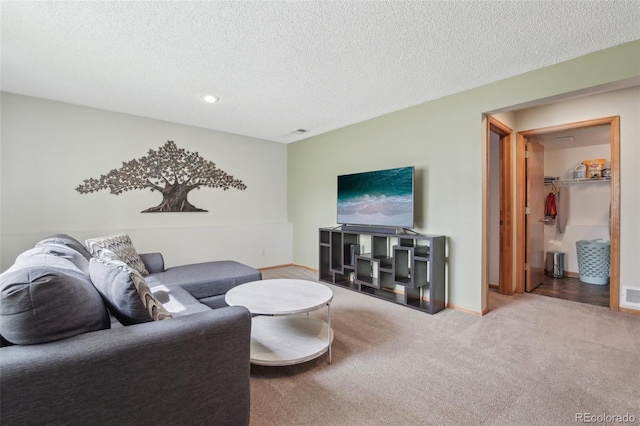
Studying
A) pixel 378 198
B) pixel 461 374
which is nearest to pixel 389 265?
pixel 378 198

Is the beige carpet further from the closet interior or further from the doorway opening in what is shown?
the closet interior

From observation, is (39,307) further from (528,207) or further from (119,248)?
(528,207)

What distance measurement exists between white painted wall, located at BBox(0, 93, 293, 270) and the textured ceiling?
0.40 metres

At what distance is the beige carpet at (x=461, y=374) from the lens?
153cm

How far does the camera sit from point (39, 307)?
983 millimetres

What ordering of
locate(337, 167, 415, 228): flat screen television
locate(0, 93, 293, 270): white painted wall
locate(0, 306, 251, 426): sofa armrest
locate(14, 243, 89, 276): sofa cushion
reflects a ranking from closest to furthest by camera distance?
locate(0, 306, 251, 426): sofa armrest
locate(14, 243, 89, 276): sofa cushion
locate(0, 93, 293, 270): white painted wall
locate(337, 167, 415, 228): flat screen television

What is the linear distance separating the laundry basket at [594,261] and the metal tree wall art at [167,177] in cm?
552

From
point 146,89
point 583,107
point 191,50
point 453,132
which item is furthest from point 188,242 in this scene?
point 583,107

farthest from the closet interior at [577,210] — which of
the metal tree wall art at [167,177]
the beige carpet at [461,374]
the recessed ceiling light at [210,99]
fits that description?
the metal tree wall art at [167,177]

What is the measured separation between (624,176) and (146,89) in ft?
16.2

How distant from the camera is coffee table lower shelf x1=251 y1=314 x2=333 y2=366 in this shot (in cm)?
188

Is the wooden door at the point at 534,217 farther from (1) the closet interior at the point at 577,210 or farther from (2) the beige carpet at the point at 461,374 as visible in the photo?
(2) the beige carpet at the point at 461,374

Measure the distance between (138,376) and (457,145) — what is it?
3191 mm

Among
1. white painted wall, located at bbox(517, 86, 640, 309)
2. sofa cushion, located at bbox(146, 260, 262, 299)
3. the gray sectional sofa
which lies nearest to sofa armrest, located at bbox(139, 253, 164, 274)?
sofa cushion, located at bbox(146, 260, 262, 299)
